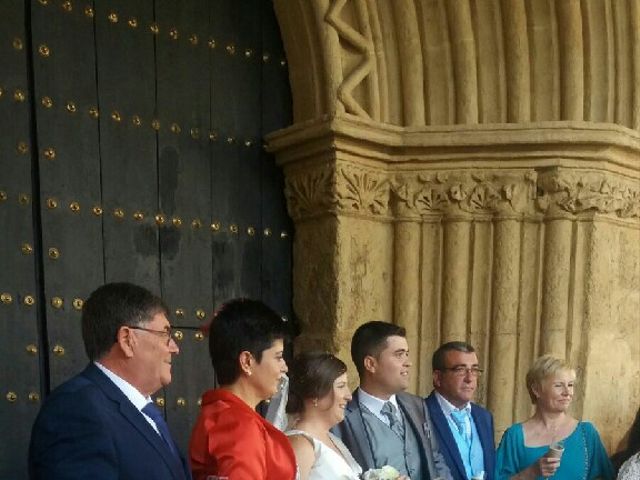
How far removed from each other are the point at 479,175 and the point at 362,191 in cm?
59

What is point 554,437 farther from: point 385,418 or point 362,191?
point 362,191

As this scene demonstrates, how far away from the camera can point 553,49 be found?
3.79m

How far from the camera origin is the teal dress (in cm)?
313

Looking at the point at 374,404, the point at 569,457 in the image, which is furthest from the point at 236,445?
the point at 569,457

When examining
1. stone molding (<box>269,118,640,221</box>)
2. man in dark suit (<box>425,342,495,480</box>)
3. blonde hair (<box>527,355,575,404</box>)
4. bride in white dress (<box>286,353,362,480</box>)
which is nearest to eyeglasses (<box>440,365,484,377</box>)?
man in dark suit (<box>425,342,495,480</box>)

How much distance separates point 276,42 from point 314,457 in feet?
7.73

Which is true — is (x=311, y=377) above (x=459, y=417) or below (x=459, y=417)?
above

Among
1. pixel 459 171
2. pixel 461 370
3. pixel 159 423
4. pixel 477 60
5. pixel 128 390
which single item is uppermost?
pixel 477 60

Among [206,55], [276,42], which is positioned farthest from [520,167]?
[206,55]

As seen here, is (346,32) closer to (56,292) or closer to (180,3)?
(180,3)

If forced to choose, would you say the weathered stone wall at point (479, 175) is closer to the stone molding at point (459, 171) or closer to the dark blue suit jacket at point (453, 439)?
the stone molding at point (459, 171)

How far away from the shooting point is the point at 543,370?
315cm

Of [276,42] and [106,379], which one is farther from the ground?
[276,42]

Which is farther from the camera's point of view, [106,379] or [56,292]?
[56,292]
